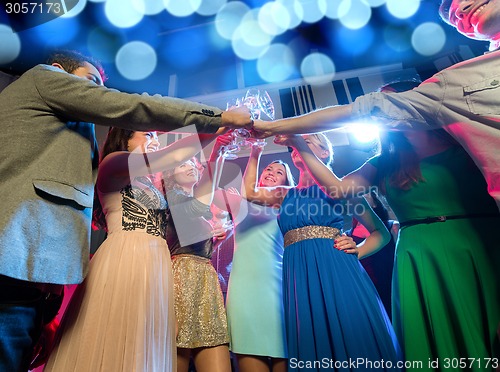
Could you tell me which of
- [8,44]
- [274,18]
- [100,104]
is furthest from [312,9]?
[100,104]

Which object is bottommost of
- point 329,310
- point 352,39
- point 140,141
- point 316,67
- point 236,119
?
point 329,310

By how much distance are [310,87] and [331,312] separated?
13.0ft

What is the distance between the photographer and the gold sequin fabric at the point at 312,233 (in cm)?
162

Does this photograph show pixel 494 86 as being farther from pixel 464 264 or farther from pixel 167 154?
pixel 167 154

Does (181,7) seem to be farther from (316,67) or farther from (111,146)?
(111,146)

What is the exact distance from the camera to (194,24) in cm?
427

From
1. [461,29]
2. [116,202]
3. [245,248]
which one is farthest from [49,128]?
[461,29]

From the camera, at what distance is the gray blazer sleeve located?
38.6 inches

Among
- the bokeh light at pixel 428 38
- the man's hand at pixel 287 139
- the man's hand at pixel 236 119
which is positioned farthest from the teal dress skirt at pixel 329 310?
the bokeh light at pixel 428 38

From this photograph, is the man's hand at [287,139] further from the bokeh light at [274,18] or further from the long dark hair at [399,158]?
the bokeh light at [274,18]

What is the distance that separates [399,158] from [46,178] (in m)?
1.30

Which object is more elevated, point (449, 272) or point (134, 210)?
point (134, 210)

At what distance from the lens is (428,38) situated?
168 inches

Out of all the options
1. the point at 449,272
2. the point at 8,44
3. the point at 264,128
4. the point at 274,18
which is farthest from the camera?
the point at 274,18
